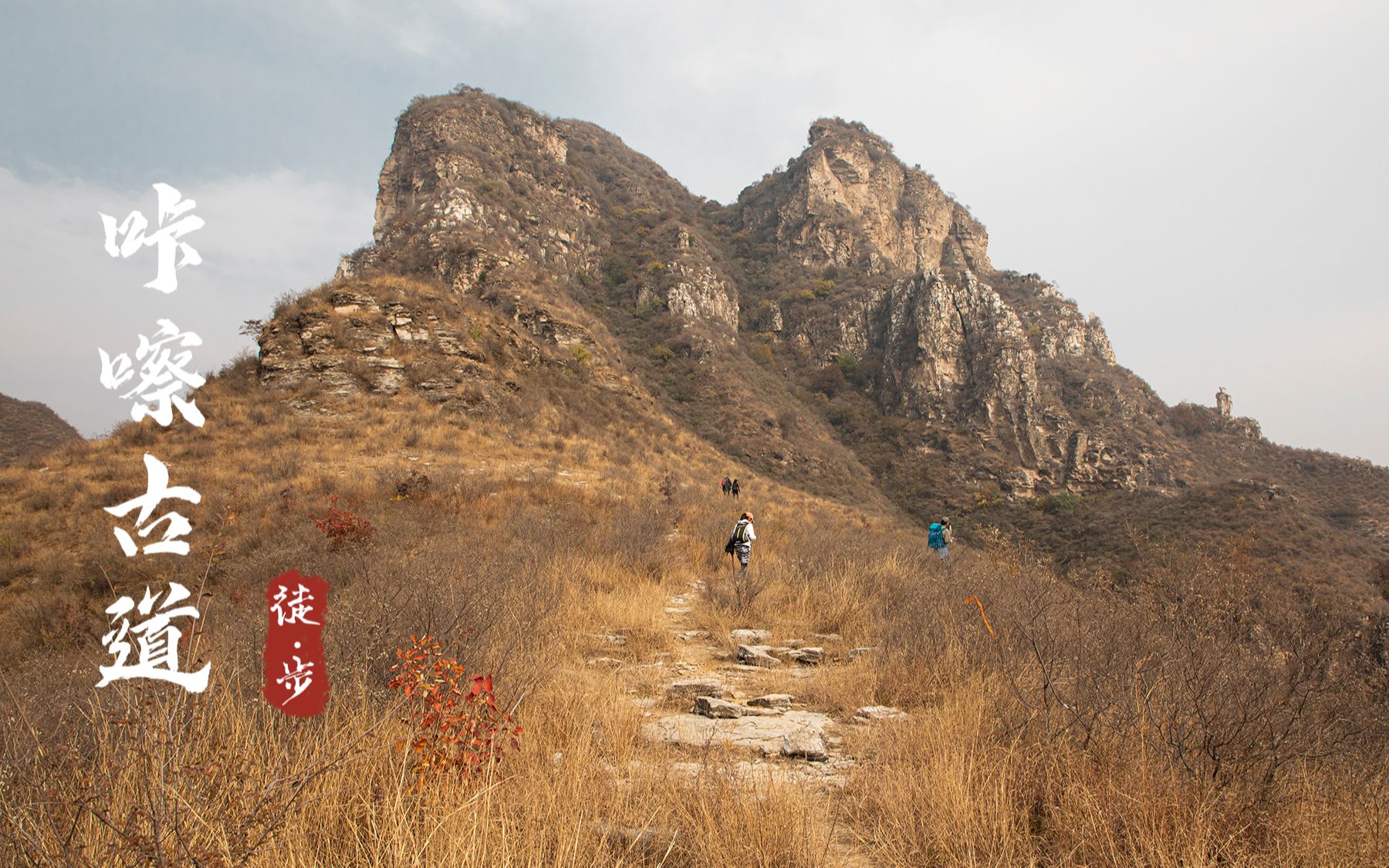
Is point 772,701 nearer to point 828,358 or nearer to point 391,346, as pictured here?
point 391,346

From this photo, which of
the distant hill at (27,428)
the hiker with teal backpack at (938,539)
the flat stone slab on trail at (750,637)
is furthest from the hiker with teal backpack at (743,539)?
the distant hill at (27,428)

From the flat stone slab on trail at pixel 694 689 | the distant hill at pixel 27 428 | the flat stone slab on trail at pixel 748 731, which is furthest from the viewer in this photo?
the distant hill at pixel 27 428

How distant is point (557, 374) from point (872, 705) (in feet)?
75.5

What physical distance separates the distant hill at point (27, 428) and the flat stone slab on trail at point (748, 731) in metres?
29.0

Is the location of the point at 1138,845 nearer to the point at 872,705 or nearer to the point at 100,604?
the point at 872,705

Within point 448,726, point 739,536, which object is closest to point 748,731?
point 448,726

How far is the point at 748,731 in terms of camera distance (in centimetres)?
345

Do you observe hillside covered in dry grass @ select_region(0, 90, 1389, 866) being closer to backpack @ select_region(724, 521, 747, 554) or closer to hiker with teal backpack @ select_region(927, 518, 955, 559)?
backpack @ select_region(724, 521, 747, 554)

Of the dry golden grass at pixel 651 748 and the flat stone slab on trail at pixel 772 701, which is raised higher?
the dry golden grass at pixel 651 748

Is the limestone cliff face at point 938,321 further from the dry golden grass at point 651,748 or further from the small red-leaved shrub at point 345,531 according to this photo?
the small red-leaved shrub at point 345,531

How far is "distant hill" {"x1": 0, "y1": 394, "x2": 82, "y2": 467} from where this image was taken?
22.7 metres

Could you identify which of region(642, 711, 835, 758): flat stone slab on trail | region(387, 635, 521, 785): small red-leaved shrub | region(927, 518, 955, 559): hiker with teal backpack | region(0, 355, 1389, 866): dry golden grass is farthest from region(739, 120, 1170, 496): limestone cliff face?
region(387, 635, 521, 785): small red-leaved shrub

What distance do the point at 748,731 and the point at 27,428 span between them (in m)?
36.3

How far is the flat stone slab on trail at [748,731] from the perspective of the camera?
10.3ft
